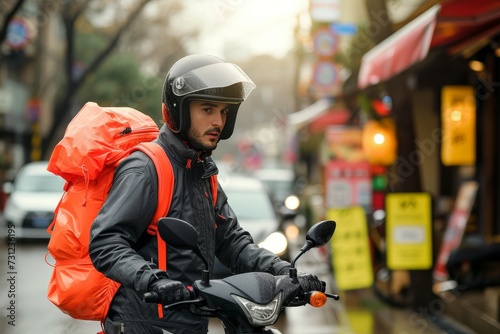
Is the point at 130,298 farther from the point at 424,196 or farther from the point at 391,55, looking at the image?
the point at 424,196

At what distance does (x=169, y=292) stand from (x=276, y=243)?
7.64 m

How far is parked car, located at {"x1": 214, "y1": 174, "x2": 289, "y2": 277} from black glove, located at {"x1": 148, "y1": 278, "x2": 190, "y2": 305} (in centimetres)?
704

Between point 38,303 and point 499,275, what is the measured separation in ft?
19.0

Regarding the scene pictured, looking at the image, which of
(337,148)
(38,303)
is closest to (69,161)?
(38,303)

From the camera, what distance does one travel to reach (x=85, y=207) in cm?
316

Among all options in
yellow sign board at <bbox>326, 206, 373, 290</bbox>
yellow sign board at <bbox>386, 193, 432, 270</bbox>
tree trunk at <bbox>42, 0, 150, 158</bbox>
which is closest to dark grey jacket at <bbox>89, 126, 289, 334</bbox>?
yellow sign board at <bbox>386, 193, 432, 270</bbox>

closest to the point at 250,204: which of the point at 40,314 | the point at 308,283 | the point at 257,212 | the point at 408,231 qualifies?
the point at 257,212

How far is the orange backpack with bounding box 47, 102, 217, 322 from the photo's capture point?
311 cm

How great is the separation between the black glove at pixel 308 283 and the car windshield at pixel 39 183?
15.0 meters

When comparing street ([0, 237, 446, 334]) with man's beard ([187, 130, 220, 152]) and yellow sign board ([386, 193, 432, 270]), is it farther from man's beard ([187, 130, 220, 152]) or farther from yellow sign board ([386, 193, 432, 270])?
man's beard ([187, 130, 220, 152])

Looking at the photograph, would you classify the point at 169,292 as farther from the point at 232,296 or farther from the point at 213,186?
the point at 213,186

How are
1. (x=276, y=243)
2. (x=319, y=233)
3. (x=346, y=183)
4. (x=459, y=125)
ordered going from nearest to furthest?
(x=319, y=233), (x=276, y=243), (x=459, y=125), (x=346, y=183)

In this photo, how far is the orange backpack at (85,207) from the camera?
122 inches

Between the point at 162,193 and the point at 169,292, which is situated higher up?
the point at 162,193
